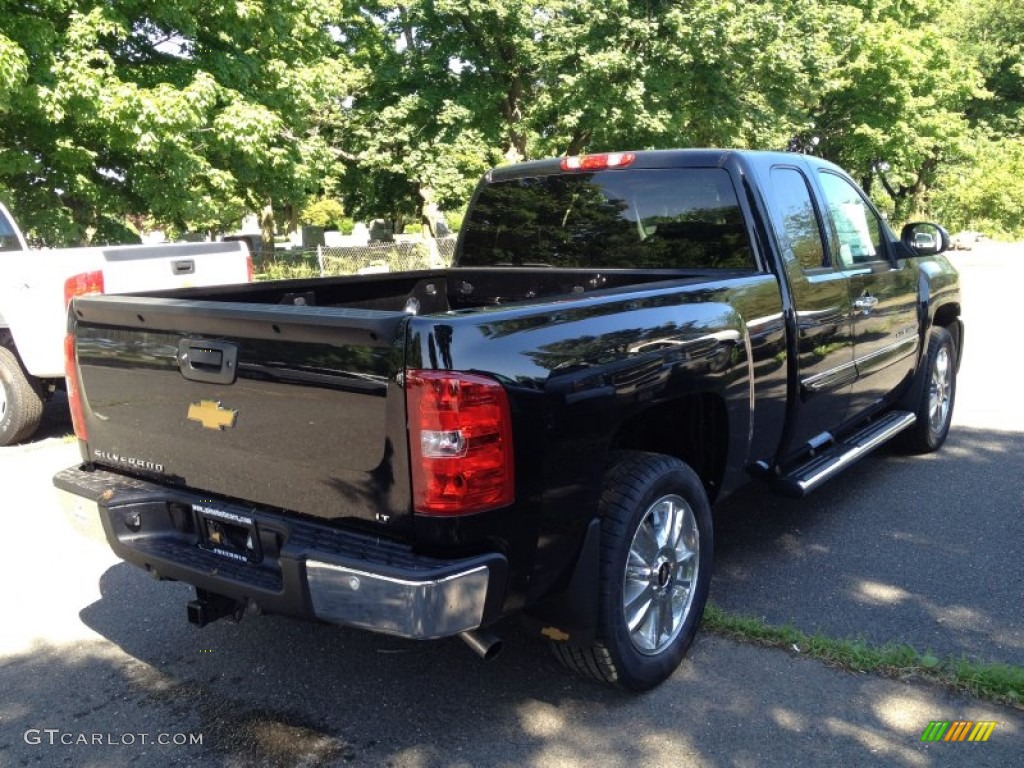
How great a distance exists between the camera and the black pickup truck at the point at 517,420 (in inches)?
102

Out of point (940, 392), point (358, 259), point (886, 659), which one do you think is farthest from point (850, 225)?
point (358, 259)

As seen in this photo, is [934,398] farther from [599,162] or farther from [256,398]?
[256,398]

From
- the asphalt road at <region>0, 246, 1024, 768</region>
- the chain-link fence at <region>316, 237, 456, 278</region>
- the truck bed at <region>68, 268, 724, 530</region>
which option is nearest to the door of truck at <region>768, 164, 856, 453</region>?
the asphalt road at <region>0, 246, 1024, 768</region>

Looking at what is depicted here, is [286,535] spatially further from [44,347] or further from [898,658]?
[44,347]

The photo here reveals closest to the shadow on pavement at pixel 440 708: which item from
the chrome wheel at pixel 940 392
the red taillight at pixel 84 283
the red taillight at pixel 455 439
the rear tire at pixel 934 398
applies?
the red taillight at pixel 455 439

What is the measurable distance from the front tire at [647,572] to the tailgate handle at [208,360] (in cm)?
132

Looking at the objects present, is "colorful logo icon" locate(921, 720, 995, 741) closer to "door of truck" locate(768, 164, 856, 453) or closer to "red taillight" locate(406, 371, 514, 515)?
"door of truck" locate(768, 164, 856, 453)

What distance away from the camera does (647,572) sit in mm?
3254

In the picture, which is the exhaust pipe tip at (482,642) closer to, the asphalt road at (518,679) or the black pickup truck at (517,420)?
the black pickup truck at (517,420)

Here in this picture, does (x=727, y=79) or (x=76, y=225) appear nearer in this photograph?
(x=76, y=225)

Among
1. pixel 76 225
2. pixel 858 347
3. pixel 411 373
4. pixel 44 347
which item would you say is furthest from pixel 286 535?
pixel 76 225

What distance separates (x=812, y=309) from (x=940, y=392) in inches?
→ 105

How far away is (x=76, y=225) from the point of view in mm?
14578

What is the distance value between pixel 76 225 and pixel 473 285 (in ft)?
39.4
